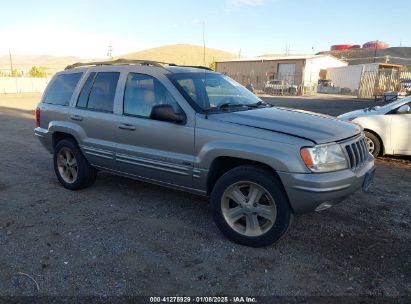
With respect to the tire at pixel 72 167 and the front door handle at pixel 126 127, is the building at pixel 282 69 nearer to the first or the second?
the tire at pixel 72 167

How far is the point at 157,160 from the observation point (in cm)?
436

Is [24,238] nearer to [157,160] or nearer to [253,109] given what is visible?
[157,160]

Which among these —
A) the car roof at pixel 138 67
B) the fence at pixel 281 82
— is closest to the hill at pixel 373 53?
the fence at pixel 281 82

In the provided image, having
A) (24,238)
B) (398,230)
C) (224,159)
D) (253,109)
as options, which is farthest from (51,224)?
(398,230)

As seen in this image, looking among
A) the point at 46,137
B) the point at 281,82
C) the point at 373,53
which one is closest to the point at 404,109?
the point at 46,137

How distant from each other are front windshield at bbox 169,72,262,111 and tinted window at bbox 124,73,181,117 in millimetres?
196

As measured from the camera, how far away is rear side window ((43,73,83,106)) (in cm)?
548

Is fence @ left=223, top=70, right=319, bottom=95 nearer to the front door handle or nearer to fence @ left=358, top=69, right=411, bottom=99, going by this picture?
fence @ left=358, top=69, right=411, bottom=99

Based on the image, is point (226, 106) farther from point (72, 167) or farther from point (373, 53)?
point (373, 53)

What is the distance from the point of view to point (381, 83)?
89.9 ft

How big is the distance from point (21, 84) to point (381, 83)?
36.0m

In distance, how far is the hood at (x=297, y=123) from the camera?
3590 millimetres

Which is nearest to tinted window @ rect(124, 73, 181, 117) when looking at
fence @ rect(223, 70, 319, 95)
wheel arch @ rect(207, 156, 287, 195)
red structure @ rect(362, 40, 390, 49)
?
wheel arch @ rect(207, 156, 287, 195)

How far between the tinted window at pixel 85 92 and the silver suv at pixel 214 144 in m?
0.01
